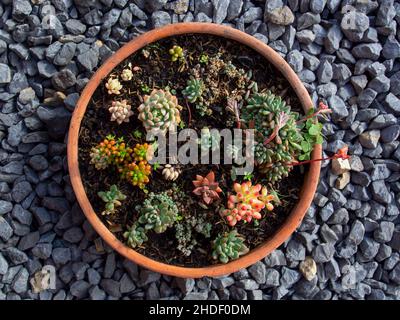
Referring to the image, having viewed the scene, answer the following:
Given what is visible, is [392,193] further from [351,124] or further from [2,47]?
[2,47]

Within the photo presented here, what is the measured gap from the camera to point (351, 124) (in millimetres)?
2209

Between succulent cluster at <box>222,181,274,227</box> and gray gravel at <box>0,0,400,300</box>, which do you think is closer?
succulent cluster at <box>222,181,274,227</box>

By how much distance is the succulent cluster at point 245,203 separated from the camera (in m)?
1.84

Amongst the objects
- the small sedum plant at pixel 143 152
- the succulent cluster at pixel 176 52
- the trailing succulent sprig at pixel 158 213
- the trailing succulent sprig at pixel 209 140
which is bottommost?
the trailing succulent sprig at pixel 158 213

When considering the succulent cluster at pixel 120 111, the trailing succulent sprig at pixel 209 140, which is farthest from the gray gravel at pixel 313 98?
the trailing succulent sprig at pixel 209 140

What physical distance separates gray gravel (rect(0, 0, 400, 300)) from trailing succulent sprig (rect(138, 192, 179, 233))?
32 centimetres

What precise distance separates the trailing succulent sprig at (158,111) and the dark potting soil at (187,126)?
99mm

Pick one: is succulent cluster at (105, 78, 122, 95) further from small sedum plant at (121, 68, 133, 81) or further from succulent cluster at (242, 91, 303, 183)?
succulent cluster at (242, 91, 303, 183)

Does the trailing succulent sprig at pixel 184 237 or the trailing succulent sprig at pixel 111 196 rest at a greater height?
the trailing succulent sprig at pixel 111 196

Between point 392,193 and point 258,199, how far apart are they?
27.8 inches

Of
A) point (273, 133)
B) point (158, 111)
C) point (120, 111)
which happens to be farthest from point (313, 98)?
point (120, 111)

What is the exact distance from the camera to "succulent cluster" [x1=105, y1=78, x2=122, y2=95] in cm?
193

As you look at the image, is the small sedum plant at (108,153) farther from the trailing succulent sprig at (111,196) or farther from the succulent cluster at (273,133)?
the succulent cluster at (273,133)

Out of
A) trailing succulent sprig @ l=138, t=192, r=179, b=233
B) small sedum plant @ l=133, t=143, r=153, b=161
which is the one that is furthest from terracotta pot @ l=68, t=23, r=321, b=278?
small sedum plant @ l=133, t=143, r=153, b=161
